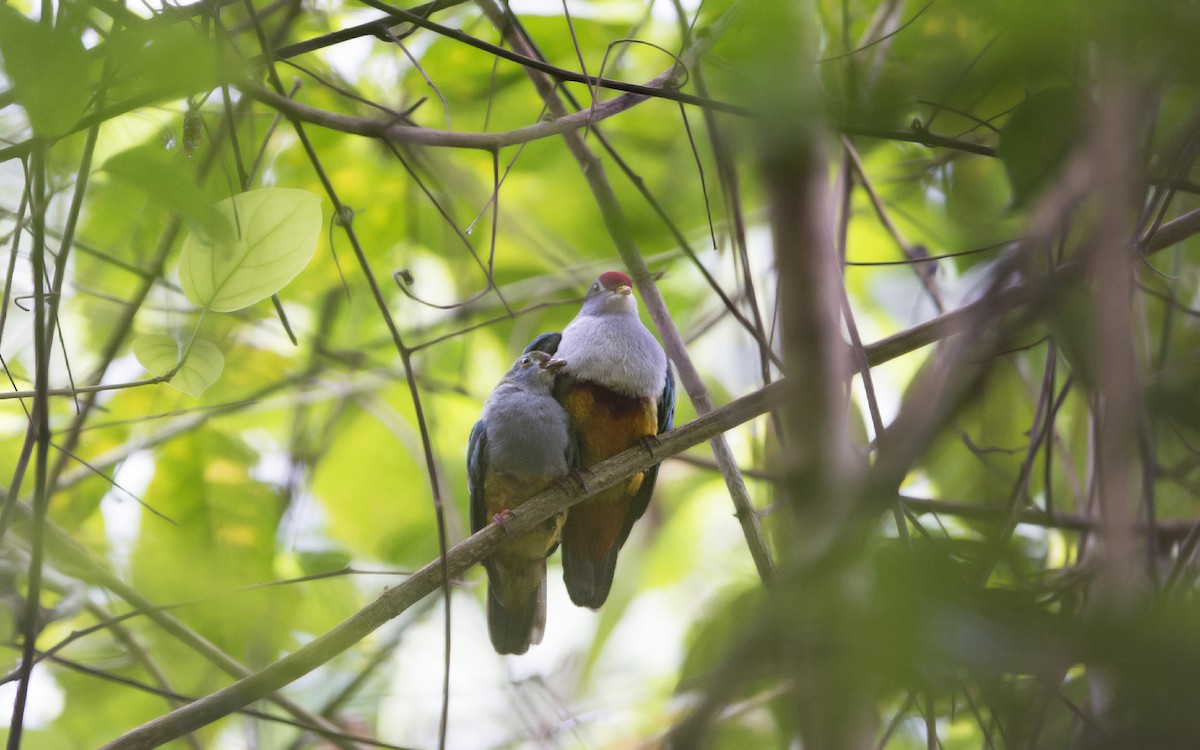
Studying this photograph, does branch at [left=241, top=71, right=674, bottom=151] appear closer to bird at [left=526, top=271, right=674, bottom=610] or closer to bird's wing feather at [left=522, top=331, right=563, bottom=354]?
bird at [left=526, top=271, right=674, bottom=610]

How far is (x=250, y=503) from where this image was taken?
4.04 m

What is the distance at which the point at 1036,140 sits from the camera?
4.93ft

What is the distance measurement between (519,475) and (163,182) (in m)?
2.61

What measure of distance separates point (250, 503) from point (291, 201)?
2.26 m

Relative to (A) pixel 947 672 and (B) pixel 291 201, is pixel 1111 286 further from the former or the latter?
(B) pixel 291 201

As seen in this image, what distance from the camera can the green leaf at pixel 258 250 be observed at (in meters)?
2.13

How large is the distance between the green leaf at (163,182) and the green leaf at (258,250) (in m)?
0.81

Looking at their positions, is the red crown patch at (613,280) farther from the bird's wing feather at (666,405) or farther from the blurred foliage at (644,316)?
the bird's wing feather at (666,405)

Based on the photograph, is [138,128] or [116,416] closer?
[138,128]

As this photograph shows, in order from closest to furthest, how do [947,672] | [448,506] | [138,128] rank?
1. [947,672]
2. [138,128]
3. [448,506]

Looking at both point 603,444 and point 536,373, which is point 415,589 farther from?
point 536,373

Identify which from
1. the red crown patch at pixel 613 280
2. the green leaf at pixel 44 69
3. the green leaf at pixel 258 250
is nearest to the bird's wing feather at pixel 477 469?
the red crown patch at pixel 613 280

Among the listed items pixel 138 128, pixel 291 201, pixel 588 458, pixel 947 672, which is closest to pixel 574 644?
pixel 588 458

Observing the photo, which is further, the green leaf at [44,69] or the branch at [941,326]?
the branch at [941,326]
